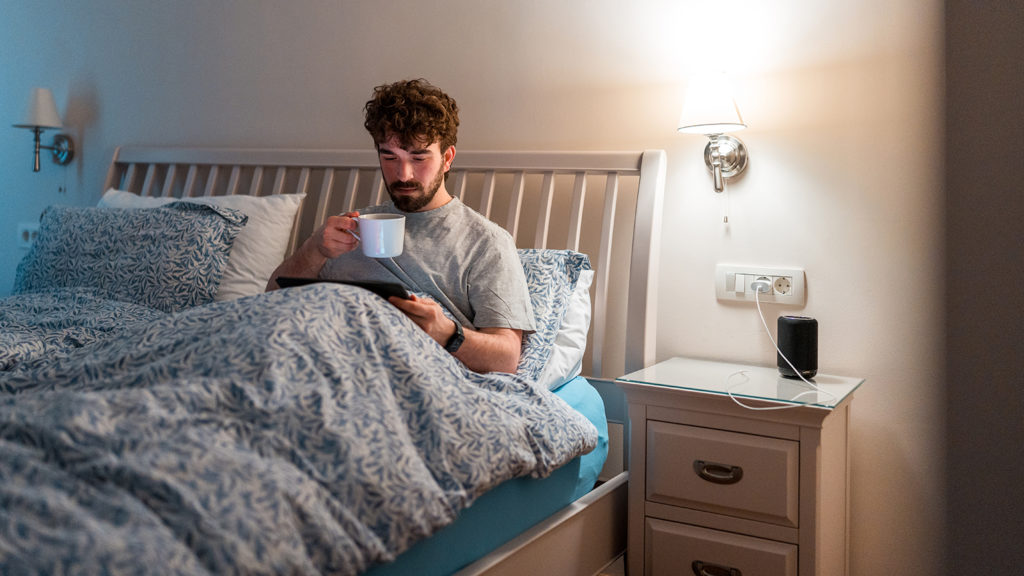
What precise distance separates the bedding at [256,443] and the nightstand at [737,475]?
13.2 inches

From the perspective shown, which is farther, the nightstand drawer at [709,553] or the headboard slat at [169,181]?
the headboard slat at [169,181]

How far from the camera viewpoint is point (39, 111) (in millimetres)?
2814

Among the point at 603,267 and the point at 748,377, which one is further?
the point at 603,267

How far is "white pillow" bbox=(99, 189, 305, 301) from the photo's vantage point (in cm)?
211

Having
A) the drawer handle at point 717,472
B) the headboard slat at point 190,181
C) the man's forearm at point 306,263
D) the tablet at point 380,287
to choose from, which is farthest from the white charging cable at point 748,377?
the headboard slat at point 190,181

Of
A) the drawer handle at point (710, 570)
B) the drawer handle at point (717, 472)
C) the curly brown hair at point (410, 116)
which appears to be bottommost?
the drawer handle at point (710, 570)

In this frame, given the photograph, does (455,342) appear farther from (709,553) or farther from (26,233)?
(26,233)

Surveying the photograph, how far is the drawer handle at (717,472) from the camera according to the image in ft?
4.90

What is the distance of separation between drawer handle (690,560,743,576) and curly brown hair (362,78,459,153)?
3.30 ft

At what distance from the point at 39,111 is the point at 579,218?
2111 millimetres

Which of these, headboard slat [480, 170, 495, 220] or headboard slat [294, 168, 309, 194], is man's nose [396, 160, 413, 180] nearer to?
headboard slat [480, 170, 495, 220]

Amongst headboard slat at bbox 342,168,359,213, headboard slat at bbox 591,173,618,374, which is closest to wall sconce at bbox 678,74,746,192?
headboard slat at bbox 591,173,618,374

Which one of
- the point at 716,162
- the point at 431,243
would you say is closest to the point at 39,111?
the point at 431,243

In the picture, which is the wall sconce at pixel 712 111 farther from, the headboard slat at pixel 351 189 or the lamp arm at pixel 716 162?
the headboard slat at pixel 351 189
